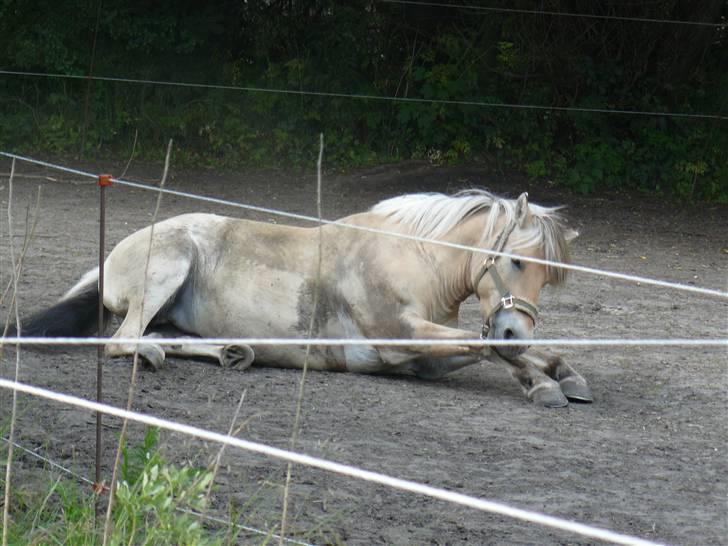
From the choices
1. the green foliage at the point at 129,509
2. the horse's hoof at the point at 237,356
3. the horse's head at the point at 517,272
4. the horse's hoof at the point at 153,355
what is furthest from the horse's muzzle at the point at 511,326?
the green foliage at the point at 129,509

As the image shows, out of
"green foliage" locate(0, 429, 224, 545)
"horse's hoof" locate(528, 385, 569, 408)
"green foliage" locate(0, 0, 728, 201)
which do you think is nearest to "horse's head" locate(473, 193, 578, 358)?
"horse's hoof" locate(528, 385, 569, 408)

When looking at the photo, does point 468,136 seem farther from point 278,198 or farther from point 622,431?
point 622,431

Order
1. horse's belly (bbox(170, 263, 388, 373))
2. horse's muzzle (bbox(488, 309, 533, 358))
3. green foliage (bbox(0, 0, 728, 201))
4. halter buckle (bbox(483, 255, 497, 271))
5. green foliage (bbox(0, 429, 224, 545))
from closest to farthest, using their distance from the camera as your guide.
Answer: green foliage (bbox(0, 429, 224, 545)) → horse's muzzle (bbox(488, 309, 533, 358)) → halter buckle (bbox(483, 255, 497, 271)) → horse's belly (bbox(170, 263, 388, 373)) → green foliage (bbox(0, 0, 728, 201))

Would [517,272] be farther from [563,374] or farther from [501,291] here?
[563,374]

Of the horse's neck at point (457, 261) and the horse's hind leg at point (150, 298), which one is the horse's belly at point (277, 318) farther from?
the horse's neck at point (457, 261)

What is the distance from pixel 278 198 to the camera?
37.1 feet

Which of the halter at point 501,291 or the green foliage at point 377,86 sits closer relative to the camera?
the halter at point 501,291

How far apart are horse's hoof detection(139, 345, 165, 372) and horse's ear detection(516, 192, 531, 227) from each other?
179 cm

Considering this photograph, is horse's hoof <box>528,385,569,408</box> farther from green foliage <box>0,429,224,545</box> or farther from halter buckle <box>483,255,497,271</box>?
green foliage <box>0,429,224,545</box>

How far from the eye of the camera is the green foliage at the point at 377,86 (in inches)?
498

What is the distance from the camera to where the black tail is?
5504 millimetres

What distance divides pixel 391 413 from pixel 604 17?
813cm

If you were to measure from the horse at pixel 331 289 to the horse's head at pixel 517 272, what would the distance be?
0.6 inches

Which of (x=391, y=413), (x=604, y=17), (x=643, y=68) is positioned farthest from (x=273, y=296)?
(x=643, y=68)
